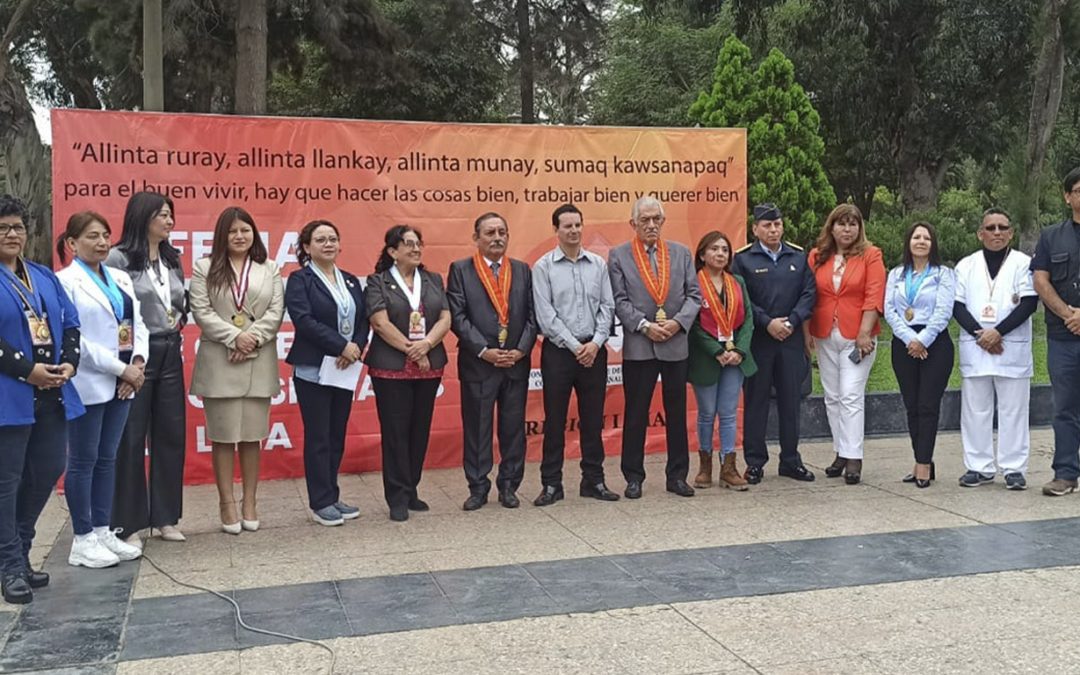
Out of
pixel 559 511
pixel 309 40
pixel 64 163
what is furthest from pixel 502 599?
pixel 309 40

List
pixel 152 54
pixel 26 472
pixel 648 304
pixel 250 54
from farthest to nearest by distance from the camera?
pixel 250 54 → pixel 152 54 → pixel 648 304 → pixel 26 472

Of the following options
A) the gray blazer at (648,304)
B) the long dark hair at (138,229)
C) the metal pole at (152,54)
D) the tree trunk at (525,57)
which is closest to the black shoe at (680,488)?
the gray blazer at (648,304)

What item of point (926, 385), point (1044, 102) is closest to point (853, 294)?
point (926, 385)

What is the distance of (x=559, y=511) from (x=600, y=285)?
55.6 inches

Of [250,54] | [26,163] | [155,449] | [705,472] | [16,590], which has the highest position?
[250,54]

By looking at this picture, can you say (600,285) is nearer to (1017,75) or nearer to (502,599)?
(502,599)

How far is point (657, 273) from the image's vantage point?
6.48 m

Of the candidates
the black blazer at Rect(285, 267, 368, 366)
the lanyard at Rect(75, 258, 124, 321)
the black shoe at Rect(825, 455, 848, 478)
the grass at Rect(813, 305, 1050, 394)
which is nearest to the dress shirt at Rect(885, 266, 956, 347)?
the black shoe at Rect(825, 455, 848, 478)

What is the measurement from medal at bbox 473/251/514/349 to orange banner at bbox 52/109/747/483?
46.8 inches

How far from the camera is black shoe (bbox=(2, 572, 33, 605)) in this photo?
4504mm

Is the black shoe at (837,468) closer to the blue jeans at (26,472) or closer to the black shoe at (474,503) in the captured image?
the black shoe at (474,503)

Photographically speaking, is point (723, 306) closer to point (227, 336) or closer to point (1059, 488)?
point (1059, 488)

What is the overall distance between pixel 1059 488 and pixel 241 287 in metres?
5.15

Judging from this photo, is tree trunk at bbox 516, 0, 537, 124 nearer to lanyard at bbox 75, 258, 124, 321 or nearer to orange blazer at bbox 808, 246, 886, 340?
orange blazer at bbox 808, 246, 886, 340
